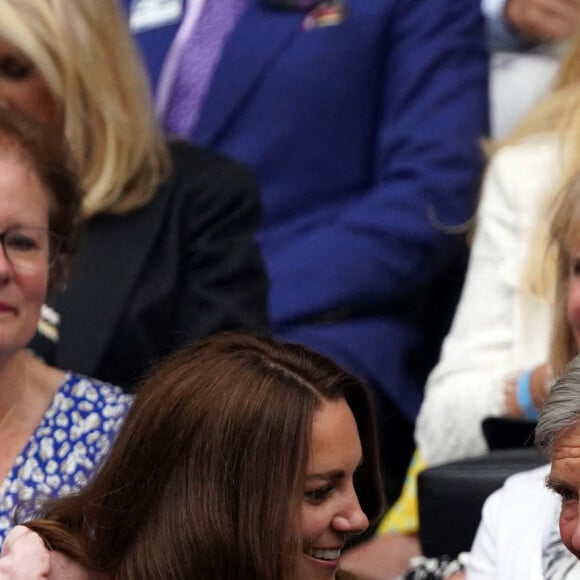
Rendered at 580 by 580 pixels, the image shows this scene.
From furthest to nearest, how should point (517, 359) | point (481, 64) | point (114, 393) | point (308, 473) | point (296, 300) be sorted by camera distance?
1. point (481, 64)
2. point (296, 300)
3. point (517, 359)
4. point (114, 393)
5. point (308, 473)

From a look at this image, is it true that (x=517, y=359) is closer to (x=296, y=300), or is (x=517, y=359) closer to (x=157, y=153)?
(x=296, y=300)

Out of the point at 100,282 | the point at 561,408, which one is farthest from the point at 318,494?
the point at 100,282

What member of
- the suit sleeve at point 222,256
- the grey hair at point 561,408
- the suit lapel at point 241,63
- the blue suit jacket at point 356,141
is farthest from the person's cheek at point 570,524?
the suit lapel at point 241,63

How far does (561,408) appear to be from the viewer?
2.11 metres

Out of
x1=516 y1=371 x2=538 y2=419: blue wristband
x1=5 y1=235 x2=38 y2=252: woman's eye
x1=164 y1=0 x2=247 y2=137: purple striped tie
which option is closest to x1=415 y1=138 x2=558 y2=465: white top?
x1=516 y1=371 x2=538 y2=419: blue wristband

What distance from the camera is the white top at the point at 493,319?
3.22 metres

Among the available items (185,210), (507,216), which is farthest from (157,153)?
(507,216)

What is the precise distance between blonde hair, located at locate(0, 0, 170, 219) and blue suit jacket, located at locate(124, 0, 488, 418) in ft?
1.58

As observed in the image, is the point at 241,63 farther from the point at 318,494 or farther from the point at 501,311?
the point at 318,494

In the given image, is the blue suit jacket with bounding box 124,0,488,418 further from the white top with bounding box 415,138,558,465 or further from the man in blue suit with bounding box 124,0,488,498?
the white top with bounding box 415,138,558,465

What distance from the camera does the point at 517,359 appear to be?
128 inches

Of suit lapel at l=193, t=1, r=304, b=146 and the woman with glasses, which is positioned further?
suit lapel at l=193, t=1, r=304, b=146

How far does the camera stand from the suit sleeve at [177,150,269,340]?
10.8 feet

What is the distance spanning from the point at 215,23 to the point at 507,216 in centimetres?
95
